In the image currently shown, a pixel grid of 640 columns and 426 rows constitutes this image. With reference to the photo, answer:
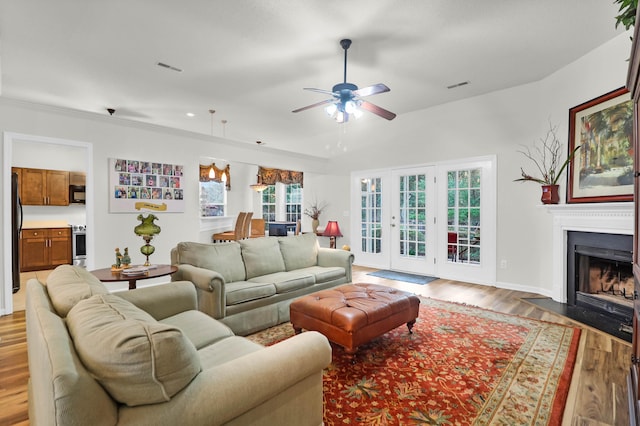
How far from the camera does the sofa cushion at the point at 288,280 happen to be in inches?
128

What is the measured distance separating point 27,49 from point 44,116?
0.79 metres

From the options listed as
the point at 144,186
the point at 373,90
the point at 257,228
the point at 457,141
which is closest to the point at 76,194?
the point at 144,186

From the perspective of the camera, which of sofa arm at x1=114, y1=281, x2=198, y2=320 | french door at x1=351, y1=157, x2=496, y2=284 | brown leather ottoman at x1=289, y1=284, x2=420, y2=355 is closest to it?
sofa arm at x1=114, y1=281, x2=198, y2=320

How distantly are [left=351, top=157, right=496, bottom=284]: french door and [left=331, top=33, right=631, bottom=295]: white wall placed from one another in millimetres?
185

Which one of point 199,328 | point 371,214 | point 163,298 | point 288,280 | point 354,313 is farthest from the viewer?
point 371,214

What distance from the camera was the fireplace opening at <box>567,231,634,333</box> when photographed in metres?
3.20

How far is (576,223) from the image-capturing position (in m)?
3.68

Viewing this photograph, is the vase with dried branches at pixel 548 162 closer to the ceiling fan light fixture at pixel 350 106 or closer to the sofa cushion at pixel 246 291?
the ceiling fan light fixture at pixel 350 106

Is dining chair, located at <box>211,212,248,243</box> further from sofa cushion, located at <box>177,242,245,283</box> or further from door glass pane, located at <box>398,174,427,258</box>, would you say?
sofa cushion, located at <box>177,242,245,283</box>

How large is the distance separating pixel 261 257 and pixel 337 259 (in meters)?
1.01

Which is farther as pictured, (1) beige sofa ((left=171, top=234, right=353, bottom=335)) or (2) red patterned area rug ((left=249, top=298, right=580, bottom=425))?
(1) beige sofa ((left=171, top=234, right=353, bottom=335))

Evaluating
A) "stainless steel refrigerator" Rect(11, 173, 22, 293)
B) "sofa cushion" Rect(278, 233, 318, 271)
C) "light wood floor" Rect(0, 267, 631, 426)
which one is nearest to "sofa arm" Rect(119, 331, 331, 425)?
"light wood floor" Rect(0, 267, 631, 426)

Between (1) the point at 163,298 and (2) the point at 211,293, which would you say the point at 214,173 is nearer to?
(2) the point at 211,293

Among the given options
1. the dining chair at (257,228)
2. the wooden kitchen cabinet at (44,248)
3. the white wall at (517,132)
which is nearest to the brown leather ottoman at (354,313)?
the white wall at (517,132)
